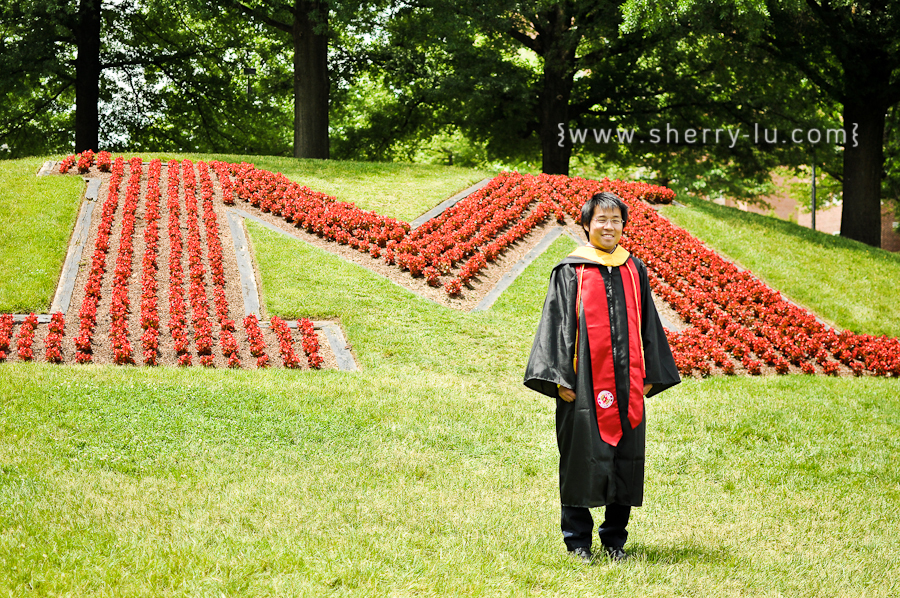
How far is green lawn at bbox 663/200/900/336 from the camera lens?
11594 mm

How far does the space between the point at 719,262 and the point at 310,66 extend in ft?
35.6

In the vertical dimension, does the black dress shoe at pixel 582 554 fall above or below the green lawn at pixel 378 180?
below

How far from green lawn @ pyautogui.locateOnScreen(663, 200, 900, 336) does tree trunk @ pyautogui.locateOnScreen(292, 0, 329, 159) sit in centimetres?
854

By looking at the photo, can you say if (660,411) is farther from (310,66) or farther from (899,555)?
(310,66)

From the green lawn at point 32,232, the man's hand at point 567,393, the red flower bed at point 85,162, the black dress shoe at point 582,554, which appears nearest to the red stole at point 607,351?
the man's hand at point 567,393

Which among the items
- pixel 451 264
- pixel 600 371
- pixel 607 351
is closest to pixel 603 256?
pixel 607 351

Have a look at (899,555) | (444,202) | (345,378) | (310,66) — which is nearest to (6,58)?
(310,66)

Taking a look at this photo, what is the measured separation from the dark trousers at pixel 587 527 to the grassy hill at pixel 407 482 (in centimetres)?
12

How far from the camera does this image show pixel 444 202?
14289 mm

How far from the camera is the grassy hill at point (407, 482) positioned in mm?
3557

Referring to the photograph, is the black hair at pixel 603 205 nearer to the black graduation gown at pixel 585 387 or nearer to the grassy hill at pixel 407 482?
the black graduation gown at pixel 585 387

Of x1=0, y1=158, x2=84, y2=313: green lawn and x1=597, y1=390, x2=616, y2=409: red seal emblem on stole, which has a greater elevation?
x1=0, y1=158, x2=84, y2=313: green lawn

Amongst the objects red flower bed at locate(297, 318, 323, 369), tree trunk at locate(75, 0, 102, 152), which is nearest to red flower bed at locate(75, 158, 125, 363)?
red flower bed at locate(297, 318, 323, 369)

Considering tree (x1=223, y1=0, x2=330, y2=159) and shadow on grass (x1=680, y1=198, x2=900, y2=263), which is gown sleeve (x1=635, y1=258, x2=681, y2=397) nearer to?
shadow on grass (x1=680, y1=198, x2=900, y2=263)
